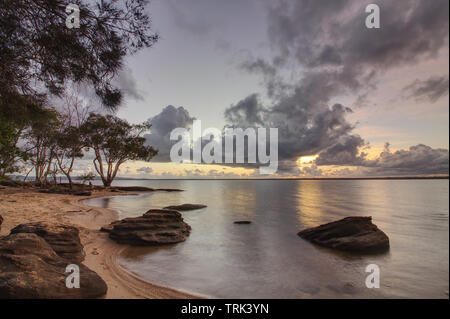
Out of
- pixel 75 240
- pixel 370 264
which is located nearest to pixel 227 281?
pixel 75 240

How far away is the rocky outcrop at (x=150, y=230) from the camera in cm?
1062

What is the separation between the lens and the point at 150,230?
11.5 metres

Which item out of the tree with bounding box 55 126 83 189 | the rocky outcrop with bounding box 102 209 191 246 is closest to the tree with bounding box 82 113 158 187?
the tree with bounding box 55 126 83 189

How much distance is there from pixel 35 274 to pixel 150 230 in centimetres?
→ 689

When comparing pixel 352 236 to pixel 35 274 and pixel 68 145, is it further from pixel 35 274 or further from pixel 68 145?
pixel 68 145

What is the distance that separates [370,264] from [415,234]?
11544 millimetres

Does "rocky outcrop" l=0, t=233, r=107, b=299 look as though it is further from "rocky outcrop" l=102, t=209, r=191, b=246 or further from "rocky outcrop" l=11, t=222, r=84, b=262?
"rocky outcrop" l=102, t=209, r=191, b=246

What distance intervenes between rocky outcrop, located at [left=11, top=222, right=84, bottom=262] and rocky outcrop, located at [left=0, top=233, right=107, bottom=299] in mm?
1518

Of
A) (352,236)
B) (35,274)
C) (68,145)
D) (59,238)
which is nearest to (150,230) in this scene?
(59,238)

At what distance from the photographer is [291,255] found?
10.6m

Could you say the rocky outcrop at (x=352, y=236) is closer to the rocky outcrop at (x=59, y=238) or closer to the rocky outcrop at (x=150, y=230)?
the rocky outcrop at (x=150, y=230)

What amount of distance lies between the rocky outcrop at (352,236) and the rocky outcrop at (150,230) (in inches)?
310
